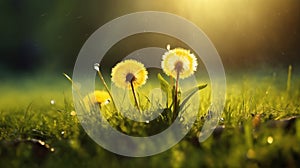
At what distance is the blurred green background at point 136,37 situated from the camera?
6918mm

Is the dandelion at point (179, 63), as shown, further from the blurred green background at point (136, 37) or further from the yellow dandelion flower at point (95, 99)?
the blurred green background at point (136, 37)

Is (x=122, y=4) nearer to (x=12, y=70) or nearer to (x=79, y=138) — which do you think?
(x=12, y=70)

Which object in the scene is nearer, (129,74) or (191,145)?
(191,145)

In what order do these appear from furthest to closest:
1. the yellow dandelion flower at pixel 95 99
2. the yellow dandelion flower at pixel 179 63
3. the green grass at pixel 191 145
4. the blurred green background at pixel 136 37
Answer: the blurred green background at pixel 136 37 < the yellow dandelion flower at pixel 95 99 < the yellow dandelion flower at pixel 179 63 < the green grass at pixel 191 145

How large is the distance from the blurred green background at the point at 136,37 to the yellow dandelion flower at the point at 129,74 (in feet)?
11.8

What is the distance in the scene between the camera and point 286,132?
245cm

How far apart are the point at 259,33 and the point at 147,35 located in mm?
1968

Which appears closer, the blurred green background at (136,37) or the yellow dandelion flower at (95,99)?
the yellow dandelion flower at (95,99)

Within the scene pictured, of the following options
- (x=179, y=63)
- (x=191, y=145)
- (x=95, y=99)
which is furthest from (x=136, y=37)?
(x=191, y=145)

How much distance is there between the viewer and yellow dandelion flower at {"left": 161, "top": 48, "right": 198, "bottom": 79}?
2846mm

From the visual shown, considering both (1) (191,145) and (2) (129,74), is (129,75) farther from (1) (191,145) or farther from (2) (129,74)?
(1) (191,145)

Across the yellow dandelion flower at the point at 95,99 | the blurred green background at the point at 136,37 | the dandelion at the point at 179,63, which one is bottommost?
the yellow dandelion flower at the point at 95,99

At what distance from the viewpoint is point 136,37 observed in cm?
855

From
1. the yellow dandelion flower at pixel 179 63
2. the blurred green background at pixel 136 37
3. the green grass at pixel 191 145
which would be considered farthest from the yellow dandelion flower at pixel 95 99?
the blurred green background at pixel 136 37
